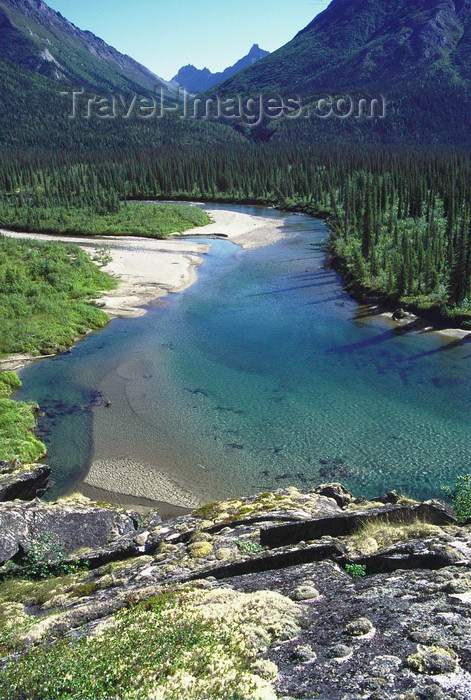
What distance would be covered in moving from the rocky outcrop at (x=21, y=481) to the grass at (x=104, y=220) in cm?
8040

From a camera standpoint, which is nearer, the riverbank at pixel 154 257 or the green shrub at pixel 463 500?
the green shrub at pixel 463 500

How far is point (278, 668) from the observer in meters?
8.48

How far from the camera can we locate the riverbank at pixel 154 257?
60.4m

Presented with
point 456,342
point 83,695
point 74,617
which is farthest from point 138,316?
point 83,695

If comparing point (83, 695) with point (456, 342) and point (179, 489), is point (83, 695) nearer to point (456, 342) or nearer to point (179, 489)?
point (179, 489)

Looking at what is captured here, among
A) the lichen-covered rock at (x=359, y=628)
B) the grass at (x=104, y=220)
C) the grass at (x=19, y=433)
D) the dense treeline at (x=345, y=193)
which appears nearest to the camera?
the lichen-covered rock at (x=359, y=628)

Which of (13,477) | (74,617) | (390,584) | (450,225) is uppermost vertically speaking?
(450,225)

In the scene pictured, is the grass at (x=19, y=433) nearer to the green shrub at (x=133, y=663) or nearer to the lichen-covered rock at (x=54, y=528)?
the lichen-covered rock at (x=54, y=528)

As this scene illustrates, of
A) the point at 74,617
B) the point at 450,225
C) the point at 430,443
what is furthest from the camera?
the point at 450,225

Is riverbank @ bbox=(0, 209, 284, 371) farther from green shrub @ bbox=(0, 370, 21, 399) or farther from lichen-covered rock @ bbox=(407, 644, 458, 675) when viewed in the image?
lichen-covered rock @ bbox=(407, 644, 458, 675)

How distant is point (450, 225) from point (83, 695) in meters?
83.1

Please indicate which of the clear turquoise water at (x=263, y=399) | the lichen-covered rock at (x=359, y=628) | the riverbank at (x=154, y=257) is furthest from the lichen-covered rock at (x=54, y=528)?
the riverbank at (x=154, y=257)

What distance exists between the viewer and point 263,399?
36.7m

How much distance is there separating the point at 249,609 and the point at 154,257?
7559 centimetres
